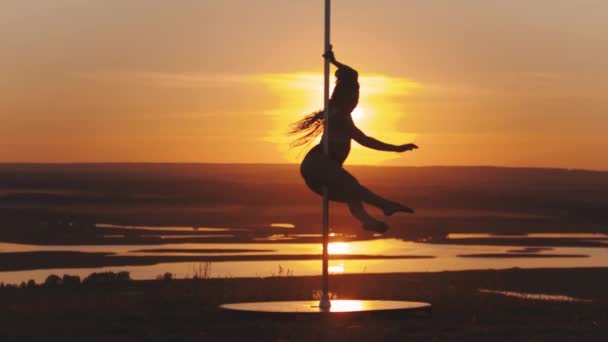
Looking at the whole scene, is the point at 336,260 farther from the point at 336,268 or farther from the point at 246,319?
the point at 246,319

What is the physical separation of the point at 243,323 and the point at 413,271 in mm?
14469

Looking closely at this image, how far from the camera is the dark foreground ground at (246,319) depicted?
A: 16.4m

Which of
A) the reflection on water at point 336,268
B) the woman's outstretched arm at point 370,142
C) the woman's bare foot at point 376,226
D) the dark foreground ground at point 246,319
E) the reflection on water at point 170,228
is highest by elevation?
the reflection on water at point 170,228

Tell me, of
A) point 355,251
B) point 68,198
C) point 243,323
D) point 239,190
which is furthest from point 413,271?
point 239,190

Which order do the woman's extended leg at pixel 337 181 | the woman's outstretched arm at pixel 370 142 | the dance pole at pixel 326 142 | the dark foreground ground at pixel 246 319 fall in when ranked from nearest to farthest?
the dark foreground ground at pixel 246 319
the woman's extended leg at pixel 337 181
the dance pole at pixel 326 142
the woman's outstretched arm at pixel 370 142

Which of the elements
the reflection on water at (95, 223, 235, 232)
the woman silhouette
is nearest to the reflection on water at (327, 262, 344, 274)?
the woman silhouette

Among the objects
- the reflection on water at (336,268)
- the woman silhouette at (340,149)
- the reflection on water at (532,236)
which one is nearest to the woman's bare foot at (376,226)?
the woman silhouette at (340,149)

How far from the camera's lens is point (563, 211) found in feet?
214

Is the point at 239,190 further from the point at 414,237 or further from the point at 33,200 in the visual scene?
the point at 414,237

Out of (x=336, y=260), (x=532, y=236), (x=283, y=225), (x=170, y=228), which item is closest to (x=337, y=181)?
(x=336, y=260)

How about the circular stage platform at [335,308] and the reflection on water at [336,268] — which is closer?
the circular stage platform at [335,308]

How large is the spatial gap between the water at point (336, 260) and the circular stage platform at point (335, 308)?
10128 millimetres

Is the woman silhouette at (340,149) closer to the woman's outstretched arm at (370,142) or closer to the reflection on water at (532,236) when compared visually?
the woman's outstretched arm at (370,142)

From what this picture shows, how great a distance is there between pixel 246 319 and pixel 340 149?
2.92 m
